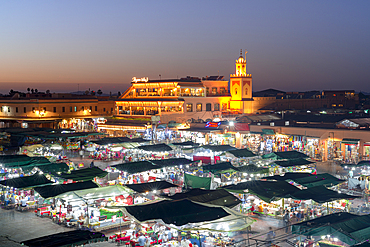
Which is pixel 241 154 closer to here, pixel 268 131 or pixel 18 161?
pixel 268 131

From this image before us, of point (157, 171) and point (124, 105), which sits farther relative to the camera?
point (124, 105)

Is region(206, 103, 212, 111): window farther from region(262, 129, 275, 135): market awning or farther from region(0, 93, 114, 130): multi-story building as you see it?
region(262, 129, 275, 135): market awning

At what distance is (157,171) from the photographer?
88.4ft

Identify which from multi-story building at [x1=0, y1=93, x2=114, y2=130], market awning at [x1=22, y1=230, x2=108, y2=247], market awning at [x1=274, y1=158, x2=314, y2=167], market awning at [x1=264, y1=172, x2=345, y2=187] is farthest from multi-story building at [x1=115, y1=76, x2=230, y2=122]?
market awning at [x1=22, y1=230, x2=108, y2=247]

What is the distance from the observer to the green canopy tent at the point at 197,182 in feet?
68.1

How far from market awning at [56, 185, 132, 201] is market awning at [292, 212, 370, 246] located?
830cm

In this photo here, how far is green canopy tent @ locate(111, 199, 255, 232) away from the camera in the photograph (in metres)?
13.9

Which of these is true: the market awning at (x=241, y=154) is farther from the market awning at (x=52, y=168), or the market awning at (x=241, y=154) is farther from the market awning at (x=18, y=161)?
A: the market awning at (x=18, y=161)

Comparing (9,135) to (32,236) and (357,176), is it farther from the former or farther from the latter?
(357,176)

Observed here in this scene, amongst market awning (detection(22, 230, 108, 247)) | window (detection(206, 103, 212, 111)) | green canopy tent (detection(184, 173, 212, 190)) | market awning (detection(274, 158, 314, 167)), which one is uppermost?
window (detection(206, 103, 212, 111))

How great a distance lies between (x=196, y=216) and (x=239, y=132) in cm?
2686

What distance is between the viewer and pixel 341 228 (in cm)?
1311

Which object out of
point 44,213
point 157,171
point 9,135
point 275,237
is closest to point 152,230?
point 275,237

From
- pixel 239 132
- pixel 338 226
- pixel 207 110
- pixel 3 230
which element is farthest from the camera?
pixel 207 110
